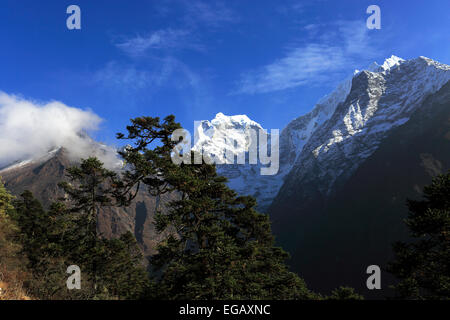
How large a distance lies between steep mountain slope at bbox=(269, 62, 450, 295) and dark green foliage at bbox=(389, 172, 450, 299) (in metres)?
69.7

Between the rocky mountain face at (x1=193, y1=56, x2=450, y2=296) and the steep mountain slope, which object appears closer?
the rocky mountain face at (x1=193, y1=56, x2=450, y2=296)

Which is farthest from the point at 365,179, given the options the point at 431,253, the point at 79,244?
the point at 79,244

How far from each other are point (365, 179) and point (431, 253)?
123 m

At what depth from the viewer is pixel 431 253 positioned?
47.6ft

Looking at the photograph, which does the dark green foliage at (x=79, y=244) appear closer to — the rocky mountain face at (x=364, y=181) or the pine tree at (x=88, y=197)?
the pine tree at (x=88, y=197)

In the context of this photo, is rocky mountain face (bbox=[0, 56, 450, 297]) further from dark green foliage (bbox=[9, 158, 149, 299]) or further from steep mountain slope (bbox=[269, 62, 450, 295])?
dark green foliage (bbox=[9, 158, 149, 299])

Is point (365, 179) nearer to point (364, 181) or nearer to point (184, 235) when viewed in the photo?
point (364, 181)

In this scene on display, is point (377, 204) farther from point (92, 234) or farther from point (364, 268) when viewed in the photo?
point (92, 234)

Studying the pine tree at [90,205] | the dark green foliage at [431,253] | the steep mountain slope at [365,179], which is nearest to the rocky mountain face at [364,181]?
the steep mountain slope at [365,179]

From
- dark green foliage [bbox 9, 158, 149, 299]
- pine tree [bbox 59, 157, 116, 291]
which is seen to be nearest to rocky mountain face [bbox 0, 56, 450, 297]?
dark green foliage [bbox 9, 158, 149, 299]

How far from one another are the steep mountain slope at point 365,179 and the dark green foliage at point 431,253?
69.7 m

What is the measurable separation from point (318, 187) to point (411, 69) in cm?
12469

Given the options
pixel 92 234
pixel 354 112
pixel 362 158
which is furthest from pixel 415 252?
pixel 354 112

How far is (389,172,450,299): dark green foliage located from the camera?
526 inches
